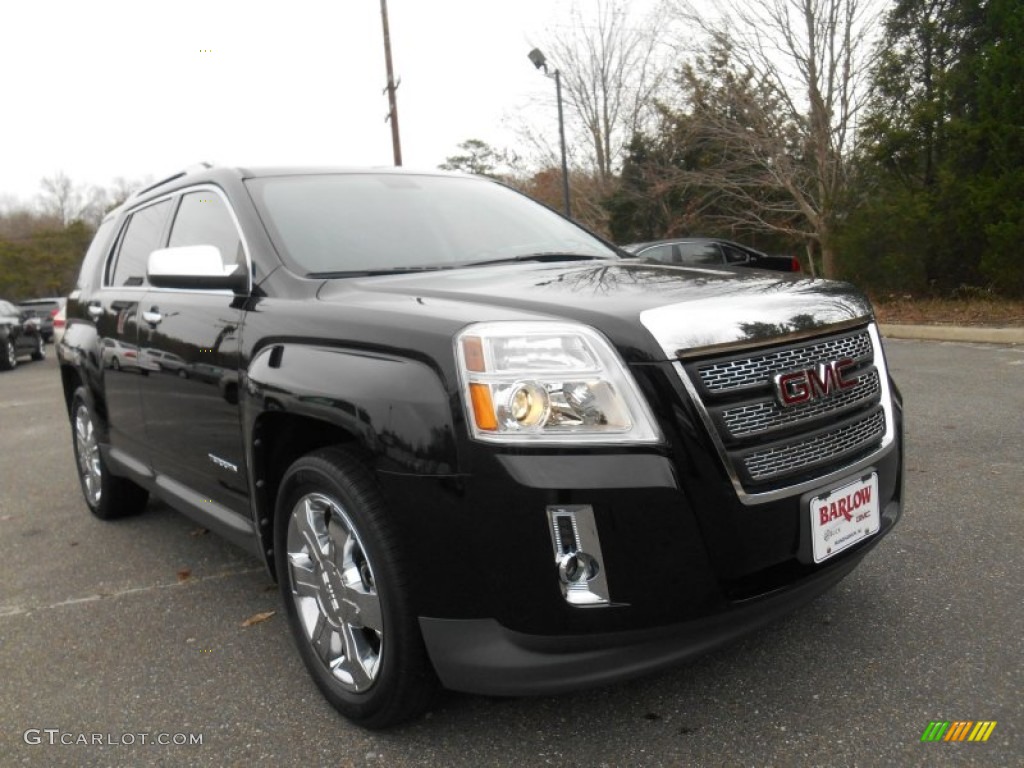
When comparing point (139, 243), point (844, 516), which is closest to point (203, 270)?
point (139, 243)

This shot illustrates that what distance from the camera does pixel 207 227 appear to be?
3248mm

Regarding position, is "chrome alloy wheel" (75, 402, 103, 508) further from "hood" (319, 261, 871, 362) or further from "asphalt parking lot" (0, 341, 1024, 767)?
"hood" (319, 261, 871, 362)

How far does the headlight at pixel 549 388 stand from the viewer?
6.18ft

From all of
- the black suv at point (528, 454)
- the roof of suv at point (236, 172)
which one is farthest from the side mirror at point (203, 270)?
the roof of suv at point (236, 172)

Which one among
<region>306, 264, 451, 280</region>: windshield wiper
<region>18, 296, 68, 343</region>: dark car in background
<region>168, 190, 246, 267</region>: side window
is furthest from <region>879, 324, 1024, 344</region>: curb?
<region>18, 296, 68, 343</region>: dark car in background

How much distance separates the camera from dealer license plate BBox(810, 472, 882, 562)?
2121mm

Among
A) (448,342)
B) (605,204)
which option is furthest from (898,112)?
(448,342)

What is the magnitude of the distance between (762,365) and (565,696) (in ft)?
3.62

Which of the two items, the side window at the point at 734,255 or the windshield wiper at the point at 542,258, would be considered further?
the side window at the point at 734,255

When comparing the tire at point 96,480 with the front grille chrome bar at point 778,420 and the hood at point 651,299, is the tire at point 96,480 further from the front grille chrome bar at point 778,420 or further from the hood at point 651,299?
the front grille chrome bar at point 778,420

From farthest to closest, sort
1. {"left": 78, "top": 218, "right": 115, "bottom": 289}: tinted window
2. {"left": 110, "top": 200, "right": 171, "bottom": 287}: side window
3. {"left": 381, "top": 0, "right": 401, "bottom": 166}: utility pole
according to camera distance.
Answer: {"left": 381, "top": 0, "right": 401, "bottom": 166}: utility pole
{"left": 78, "top": 218, "right": 115, "bottom": 289}: tinted window
{"left": 110, "top": 200, "right": 171, "bottom": 287}: side window

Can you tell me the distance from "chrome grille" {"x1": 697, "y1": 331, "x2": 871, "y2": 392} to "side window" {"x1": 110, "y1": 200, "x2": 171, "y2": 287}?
8.97 ft

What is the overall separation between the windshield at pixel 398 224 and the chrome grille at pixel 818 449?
134 cm

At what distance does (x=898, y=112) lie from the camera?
1437 cm
